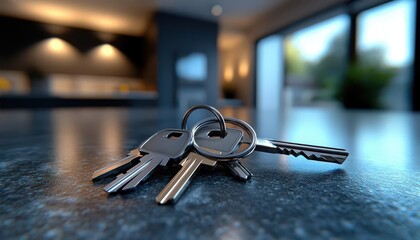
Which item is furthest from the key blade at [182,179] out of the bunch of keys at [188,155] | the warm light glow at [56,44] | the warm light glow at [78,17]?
the warm light glow at [56,44]

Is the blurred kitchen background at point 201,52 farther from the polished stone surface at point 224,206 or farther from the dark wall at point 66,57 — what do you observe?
the polished stone surface at point 224,206

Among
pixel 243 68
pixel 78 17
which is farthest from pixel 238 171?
pixel 243 68

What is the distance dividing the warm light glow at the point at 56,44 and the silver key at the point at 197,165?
15.9 ft

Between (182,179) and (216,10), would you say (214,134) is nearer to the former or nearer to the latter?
(182,179)

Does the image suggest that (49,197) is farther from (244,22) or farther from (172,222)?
(244,22)

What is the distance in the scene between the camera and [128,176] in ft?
0.55

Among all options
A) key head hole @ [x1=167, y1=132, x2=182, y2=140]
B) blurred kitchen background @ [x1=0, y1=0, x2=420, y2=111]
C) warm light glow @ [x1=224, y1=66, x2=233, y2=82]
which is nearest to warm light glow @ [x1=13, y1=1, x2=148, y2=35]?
blurred kitchen background @ [x1=0, y1=0, x2=420, y2=111]

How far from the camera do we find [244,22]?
439cm

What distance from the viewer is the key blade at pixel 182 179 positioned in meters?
0.14

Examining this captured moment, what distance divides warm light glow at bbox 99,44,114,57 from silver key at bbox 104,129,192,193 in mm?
4755

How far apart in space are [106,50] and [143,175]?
4854 millimetres

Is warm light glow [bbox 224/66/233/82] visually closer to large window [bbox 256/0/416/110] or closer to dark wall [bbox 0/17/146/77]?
large window [bbox 256/0/416/110]

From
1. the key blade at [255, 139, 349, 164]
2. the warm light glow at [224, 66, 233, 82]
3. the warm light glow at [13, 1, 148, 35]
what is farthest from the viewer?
the warm light glow at [224, 66, 233, 82]

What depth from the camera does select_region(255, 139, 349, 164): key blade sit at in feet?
0.71
